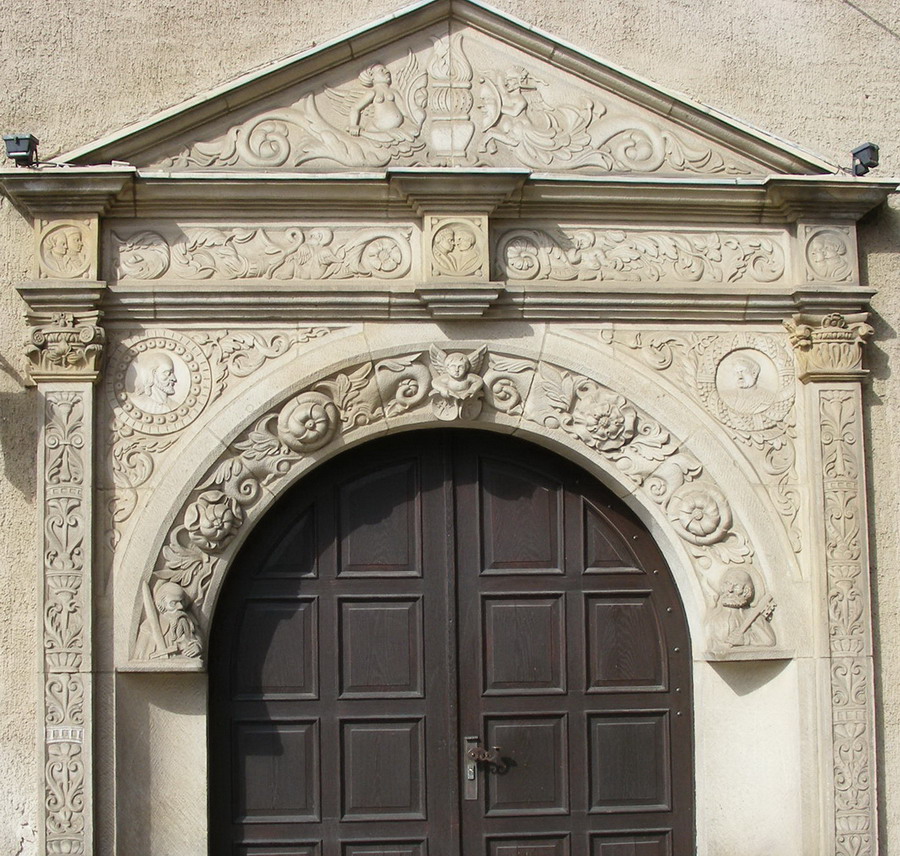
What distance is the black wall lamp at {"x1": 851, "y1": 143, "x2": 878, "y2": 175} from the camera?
533 centimetres

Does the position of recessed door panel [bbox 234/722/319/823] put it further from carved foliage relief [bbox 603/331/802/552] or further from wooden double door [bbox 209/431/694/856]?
carved foliage relief [bbox 603/331/802/552]

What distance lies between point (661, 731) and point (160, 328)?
2.86 m

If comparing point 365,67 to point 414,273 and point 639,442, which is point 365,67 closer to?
point 414,273

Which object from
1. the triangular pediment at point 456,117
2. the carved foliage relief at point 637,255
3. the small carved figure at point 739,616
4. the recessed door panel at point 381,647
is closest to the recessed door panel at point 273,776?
the recessed door panel at point 381,647

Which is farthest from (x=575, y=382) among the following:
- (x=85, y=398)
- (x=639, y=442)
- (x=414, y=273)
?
(x=85, y=398)

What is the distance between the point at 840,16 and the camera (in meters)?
5.70

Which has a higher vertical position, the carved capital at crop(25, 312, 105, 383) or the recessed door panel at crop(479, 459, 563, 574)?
the carved capital at crop(25, 312, 105, 383)

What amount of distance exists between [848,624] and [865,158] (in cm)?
206

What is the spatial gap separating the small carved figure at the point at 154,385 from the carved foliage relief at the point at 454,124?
864mm

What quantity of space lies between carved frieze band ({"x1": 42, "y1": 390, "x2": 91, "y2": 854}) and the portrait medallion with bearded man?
183 mm

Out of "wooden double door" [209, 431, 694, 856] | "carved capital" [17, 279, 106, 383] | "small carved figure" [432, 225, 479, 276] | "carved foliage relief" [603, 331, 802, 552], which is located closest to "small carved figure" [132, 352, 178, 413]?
"carved capital" [17, 279, 106, 383]

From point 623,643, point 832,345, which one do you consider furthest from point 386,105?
point 623,643

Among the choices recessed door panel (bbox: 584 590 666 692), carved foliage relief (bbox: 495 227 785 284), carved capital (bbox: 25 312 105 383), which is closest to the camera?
carved capital (bbox: 25 312 105 383)

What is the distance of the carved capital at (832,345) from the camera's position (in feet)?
17.5
